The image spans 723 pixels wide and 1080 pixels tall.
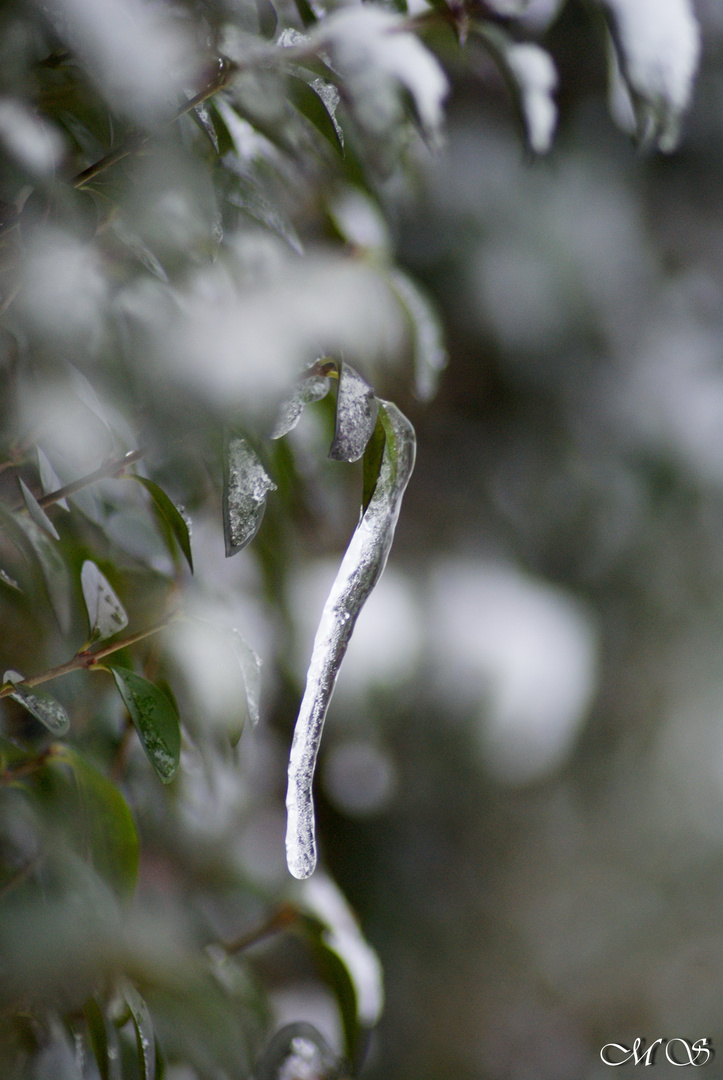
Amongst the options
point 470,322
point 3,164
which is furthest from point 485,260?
point 3,164

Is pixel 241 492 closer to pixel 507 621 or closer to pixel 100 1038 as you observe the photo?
pixel 100 1038

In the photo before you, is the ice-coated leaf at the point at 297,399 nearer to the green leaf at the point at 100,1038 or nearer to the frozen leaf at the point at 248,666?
the frozen leaf at the point at 248,666

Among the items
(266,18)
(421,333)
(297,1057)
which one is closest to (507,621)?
(421,333)

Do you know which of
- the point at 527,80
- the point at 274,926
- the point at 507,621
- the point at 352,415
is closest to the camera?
the point at 352,415

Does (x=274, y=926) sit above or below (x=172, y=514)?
below

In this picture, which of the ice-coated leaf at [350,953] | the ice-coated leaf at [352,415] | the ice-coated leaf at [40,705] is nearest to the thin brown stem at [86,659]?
the ice-coated leaf at [40,705]

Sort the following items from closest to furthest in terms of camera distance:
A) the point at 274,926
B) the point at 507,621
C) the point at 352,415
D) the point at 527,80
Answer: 1. the point at 352,415
2. the point at 527,80
3. the point at 274,926
4. the point at 507,621
